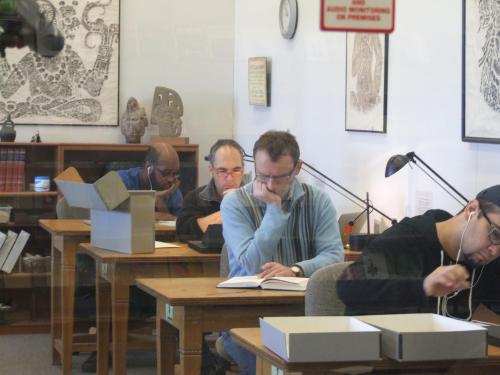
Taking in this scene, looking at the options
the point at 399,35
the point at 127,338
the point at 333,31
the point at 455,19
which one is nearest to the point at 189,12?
the point at 333,31

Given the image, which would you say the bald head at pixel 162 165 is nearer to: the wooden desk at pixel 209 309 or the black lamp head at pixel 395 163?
the wooden desk at pixel 209 309

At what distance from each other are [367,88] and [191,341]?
0.92 meters

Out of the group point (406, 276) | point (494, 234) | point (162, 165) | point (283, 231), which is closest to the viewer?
point (494, 234)

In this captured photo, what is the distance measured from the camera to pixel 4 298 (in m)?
3.29

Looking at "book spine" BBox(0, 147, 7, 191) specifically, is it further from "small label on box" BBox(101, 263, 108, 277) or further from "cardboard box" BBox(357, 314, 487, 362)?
"cardboard box" BBox(357, 314, 487, 362)

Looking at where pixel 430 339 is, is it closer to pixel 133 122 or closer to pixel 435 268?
pixel 435 268

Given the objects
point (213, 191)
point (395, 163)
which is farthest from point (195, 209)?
point (395, 163)

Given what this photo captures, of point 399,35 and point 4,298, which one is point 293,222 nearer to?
point 399,35

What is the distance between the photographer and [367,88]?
10.8ft

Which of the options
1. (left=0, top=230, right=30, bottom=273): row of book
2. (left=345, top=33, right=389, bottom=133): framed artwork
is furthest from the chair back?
(left=0, top=230, right=30, bottom=273): row of book

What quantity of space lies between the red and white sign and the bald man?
595 mm

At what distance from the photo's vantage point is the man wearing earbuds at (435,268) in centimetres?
287

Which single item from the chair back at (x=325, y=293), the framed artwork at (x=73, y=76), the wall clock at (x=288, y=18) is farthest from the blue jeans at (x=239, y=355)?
the wall clock at (x=288, y=18)

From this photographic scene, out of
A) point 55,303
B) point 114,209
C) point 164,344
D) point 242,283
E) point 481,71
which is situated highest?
point 481,71
